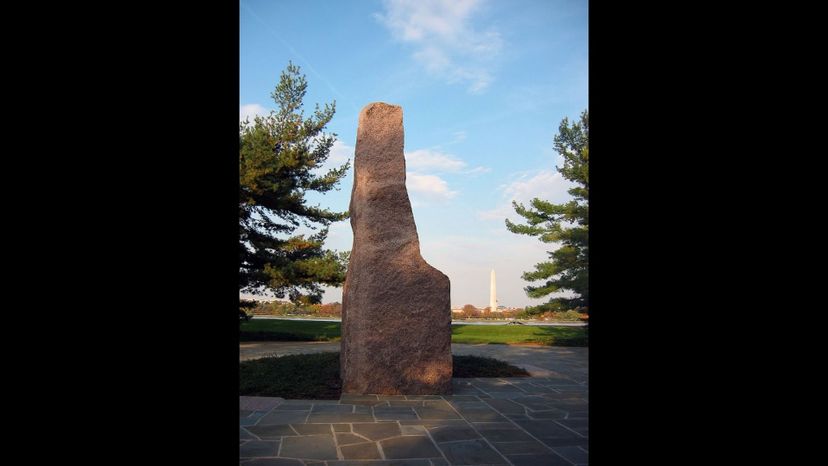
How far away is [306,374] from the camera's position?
7.84 meters

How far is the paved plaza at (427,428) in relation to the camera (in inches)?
165

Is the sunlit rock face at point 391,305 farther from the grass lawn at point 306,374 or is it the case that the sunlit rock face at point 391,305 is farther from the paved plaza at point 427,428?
the grass lawn at point 306,374

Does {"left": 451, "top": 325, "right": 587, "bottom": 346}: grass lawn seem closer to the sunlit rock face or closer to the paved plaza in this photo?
the paved plaza

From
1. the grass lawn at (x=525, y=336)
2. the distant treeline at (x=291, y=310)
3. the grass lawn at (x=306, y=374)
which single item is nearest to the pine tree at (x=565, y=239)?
the grass lawn at (x=525, y=336)

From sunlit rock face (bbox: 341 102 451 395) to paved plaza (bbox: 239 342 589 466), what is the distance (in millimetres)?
284

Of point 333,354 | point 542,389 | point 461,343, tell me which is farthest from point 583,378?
point 461,343

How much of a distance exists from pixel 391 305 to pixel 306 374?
221 centimetres

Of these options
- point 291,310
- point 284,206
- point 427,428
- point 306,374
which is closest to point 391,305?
point 427,428

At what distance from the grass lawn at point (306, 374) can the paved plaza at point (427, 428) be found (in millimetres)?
449
